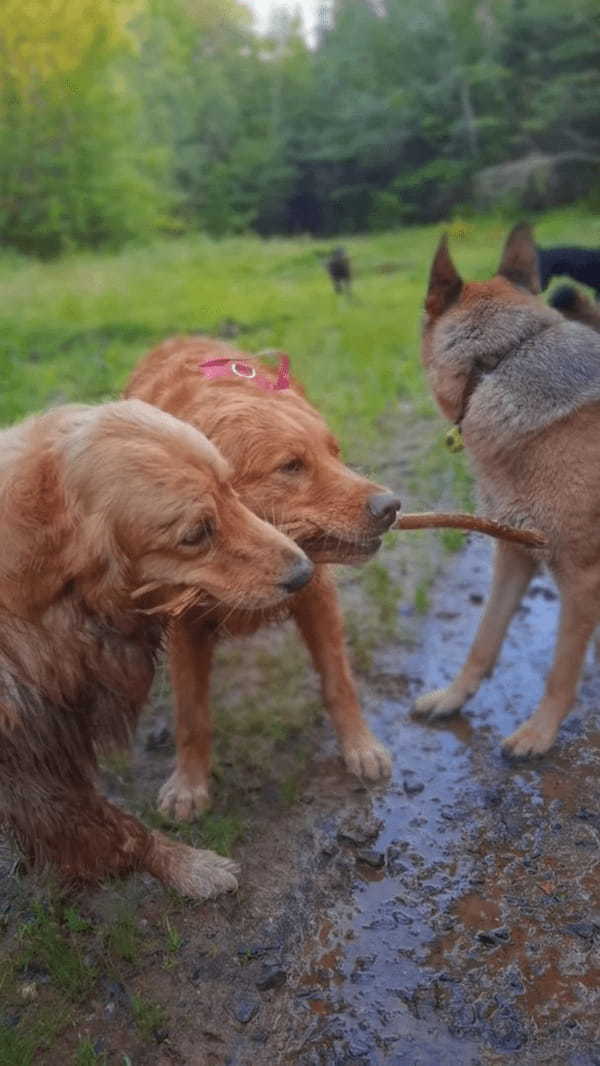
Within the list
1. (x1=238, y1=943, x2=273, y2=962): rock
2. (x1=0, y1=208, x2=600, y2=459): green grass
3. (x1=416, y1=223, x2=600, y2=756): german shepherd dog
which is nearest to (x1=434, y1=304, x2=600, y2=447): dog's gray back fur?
(x1=416, y1=223, x2=600, y2=756): german shepherd dog

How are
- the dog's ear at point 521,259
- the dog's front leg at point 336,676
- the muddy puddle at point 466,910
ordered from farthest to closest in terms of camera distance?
the dog's ear at point 521,259
the dog's front leg at point 336,676
the muddy puddle at point 466,910

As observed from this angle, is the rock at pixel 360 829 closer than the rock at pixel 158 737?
Yes

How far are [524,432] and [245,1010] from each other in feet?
7.46

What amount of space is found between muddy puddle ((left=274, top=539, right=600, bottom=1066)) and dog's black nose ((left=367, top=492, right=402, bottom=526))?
46.0 inches

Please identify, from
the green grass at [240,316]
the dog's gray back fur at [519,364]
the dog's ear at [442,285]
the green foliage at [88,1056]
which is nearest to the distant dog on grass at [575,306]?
the dog's gray back fur at [519,364]

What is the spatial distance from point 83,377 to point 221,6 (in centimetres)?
4348

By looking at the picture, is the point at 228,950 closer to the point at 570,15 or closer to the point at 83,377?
the point at 83,377

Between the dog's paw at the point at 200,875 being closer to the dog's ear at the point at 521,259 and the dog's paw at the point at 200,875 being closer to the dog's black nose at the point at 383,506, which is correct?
the dog's black nose at the point at 383,506

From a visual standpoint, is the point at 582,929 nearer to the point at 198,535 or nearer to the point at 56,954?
the point at 56,954

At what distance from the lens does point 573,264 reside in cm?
502

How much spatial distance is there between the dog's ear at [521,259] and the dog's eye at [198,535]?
7.44 ft

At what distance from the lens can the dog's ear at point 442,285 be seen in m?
3.69

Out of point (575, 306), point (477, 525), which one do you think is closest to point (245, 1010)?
point (477, 525)

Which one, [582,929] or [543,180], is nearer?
[582,929]
